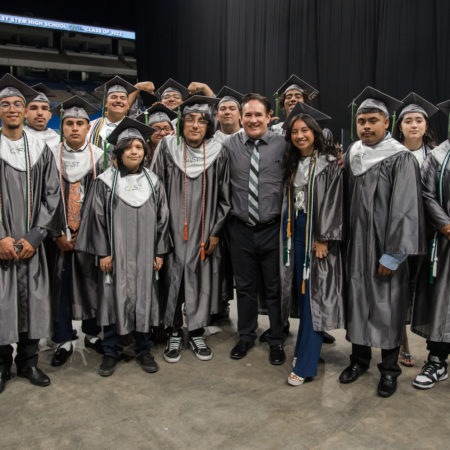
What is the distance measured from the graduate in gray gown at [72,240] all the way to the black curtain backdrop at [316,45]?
14.2 ft

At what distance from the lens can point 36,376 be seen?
2.80 meters

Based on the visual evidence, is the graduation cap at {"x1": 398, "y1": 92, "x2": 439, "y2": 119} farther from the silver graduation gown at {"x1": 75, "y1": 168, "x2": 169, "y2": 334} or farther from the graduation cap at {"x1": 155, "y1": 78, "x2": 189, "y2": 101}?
the graduation cap at {"x1": 155, "y1": 78, "x2": 189, "y2": 101}

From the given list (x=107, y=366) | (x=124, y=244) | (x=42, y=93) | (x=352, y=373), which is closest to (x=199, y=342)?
(x=107, y=366)

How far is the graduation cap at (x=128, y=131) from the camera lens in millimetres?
2973

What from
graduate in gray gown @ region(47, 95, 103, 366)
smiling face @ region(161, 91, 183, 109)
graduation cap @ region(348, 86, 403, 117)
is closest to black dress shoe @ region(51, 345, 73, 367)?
graduate in gray gown @ region(47, 95, 103, 366)

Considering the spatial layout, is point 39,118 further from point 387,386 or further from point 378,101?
point 387,386

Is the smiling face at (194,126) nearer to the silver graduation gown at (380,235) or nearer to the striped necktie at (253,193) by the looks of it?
the striped necktie at (253,193)

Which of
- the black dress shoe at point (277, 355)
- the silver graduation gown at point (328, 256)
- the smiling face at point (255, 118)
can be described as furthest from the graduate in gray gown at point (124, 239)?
the silver graduation gown at point (328, 256)

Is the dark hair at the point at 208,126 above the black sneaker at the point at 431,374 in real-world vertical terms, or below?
above

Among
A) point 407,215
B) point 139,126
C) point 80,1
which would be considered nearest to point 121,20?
point 80,1

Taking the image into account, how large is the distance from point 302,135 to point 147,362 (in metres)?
1.76

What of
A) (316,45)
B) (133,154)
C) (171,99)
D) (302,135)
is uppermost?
(316,45)

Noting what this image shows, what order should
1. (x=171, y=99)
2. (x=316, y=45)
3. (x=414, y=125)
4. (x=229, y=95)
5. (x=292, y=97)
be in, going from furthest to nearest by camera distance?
1. (x=316, y=45)
2. (x=171, y=99)
3. (x=229, y=95)
4. (x=292, y=97)
5. (x=414, y=125)

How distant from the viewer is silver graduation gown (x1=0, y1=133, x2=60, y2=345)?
2664mm
